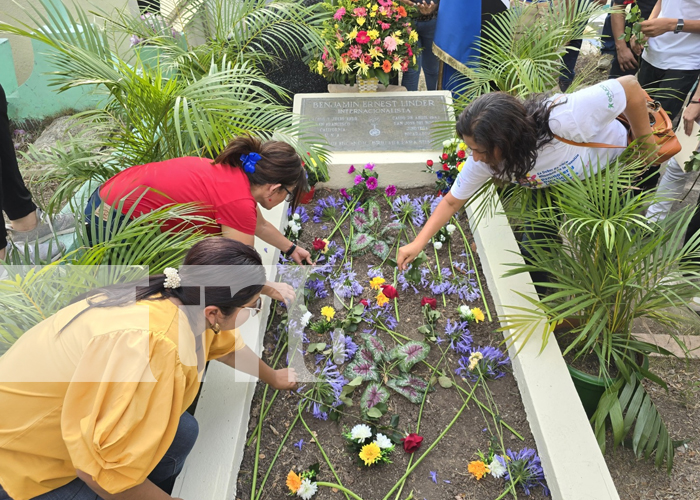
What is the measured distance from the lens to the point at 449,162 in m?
3.30

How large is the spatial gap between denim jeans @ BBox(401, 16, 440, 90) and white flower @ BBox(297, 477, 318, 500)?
11.4ft

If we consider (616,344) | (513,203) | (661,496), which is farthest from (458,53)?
(661,496)

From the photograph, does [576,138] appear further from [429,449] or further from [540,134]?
[429,449]

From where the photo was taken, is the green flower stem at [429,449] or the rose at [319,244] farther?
the rose at [319,244]

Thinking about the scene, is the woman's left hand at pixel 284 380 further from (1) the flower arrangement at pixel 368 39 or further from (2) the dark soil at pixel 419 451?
(1) the flower arrangement at pixel 368 39

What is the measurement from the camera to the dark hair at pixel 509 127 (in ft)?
6.26

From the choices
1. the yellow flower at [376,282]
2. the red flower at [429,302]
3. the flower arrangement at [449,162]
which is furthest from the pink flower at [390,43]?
the red flower at [429,302]

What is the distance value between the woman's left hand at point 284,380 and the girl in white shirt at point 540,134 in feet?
2.21

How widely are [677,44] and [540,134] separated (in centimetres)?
169

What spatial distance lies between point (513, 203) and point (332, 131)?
5.32 ft

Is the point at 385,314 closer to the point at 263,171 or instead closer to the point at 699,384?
the point at 263,171

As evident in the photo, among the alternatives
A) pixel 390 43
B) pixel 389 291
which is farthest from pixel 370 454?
pixel 390 43

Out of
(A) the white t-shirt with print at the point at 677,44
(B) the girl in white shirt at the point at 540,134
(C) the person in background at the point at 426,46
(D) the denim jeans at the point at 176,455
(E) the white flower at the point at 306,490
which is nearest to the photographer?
(D) the denim jeans at the point at 176,455

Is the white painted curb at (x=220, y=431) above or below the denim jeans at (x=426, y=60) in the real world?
below
